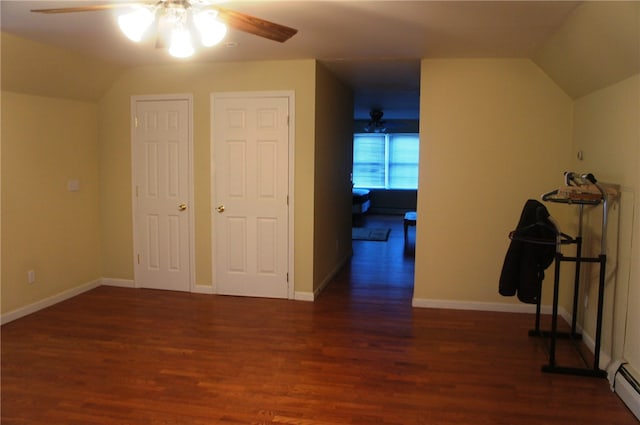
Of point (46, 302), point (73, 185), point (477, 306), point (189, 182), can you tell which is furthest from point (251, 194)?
point (477, 306)

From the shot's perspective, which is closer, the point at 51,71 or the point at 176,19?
the point at 176,19

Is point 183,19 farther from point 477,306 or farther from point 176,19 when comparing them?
point 477,306

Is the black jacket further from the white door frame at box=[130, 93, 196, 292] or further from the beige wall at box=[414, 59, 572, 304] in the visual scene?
the white door frame at box=[130, 93, 196, 292]

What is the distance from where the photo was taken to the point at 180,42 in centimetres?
262

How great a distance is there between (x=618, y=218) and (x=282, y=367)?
2490 millimetres

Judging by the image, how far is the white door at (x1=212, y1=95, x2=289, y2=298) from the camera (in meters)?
4.95

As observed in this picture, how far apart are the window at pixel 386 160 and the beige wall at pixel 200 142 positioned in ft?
24.8

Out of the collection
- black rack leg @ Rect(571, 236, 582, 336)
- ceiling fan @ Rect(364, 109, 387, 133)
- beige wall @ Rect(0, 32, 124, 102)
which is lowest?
black rack leg @ Rect(571, 236, 582, 336)

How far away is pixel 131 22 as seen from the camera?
2441 millimetres

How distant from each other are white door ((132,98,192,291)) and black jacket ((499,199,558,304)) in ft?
10.6

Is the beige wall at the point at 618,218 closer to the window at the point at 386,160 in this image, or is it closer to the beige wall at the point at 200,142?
the beige wall at the point at 200,142

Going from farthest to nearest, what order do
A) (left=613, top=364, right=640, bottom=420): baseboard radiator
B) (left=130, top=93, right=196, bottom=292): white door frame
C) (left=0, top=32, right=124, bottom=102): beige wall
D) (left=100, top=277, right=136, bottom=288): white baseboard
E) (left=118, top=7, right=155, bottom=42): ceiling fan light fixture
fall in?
(left=100, top=277, right=136, bottom=288): white baseboard, (left=130, top=93, right=196, bottom=292): white door frame, (left=0, top=32, right=124, bottom=102): beige wall, (left=613, top=364, right=640, bottom=420): baseboard radiator, (left=118, top=7, right=155, bottom=42): ceiling fan light fixture

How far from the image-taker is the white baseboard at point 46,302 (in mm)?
4348

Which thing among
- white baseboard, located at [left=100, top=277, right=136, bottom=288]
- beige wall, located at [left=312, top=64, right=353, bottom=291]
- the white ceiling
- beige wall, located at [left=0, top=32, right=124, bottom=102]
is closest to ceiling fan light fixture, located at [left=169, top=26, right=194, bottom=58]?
the white ceiling
